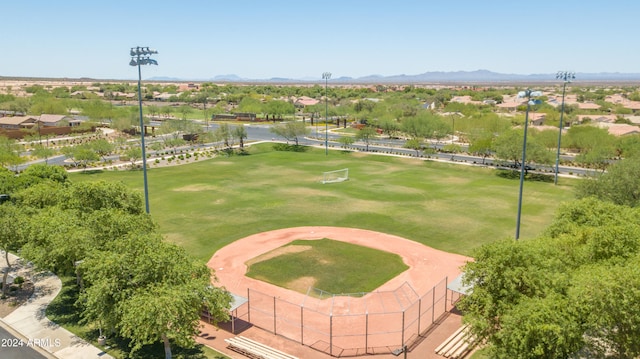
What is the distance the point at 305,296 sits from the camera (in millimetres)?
33500

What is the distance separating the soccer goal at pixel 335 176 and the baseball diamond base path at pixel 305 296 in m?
24.9

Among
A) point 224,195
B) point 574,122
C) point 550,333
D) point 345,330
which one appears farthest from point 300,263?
point 574,122

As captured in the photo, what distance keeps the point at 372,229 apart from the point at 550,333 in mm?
31262

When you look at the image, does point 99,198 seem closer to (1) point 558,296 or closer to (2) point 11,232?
(2) point 11,232

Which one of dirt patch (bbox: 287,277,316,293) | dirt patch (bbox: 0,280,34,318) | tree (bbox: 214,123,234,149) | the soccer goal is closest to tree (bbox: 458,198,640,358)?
dirt patch (bbox: 287,277,316,293)

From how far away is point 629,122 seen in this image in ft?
400

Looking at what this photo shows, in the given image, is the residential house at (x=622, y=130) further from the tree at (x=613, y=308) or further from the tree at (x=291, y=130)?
the tree at (x=613, y=308)

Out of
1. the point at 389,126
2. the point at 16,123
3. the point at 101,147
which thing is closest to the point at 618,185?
the point at 389,126

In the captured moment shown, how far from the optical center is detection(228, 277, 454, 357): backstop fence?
92.1ft

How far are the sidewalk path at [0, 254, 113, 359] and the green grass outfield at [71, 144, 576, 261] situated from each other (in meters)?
12.6

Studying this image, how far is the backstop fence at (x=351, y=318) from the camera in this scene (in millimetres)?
28086

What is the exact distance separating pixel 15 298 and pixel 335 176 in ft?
170

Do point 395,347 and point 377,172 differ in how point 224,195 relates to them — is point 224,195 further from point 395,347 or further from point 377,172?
point 395,347

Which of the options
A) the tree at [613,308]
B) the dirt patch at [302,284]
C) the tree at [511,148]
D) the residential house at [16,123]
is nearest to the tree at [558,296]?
the tree at [613,308]
